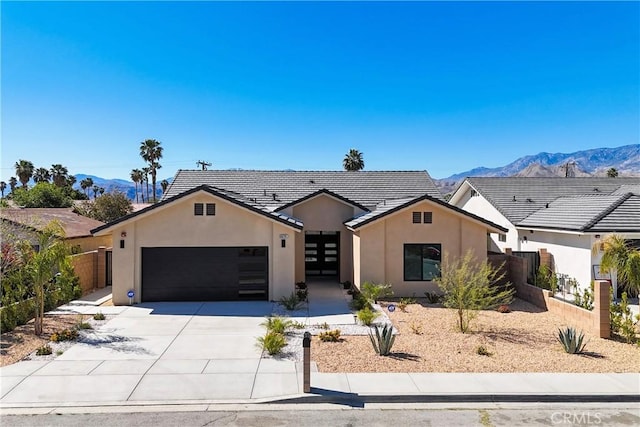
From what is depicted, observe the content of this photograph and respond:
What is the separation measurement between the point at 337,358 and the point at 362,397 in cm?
196

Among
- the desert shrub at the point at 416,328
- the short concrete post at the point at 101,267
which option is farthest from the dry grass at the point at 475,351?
the short concrete post at the point at 101,267

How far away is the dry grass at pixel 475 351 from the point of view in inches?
349

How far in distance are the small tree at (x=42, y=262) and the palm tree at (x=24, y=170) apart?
54056 mm

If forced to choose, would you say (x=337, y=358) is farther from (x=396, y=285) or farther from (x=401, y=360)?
(x=396, y=285)

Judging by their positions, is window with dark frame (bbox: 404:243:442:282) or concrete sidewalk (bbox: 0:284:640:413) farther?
window with dark frame (bbox: 404:243:442:282)

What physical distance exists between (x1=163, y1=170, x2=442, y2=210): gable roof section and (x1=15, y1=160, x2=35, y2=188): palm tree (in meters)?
44.0

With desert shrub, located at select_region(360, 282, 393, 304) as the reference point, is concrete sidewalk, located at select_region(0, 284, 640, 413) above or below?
below

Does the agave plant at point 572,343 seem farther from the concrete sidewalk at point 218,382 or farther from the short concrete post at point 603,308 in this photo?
the short concrete post at point 603,308

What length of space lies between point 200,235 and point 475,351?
10.3 metres

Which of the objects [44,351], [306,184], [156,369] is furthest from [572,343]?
[306,184]

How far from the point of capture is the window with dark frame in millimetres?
16547

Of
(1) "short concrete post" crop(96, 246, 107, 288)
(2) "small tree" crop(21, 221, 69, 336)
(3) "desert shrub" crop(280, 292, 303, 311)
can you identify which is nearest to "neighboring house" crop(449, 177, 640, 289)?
(3) "desert shrub" crop(280, 292, 303, 311)
